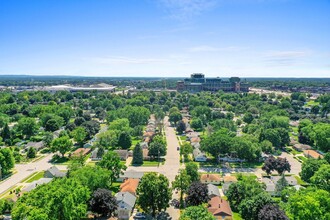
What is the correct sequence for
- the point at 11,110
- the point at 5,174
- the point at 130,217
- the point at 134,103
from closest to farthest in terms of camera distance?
1. the point at 130,217
2. the point at 5,174
3. the point at 11,110
4. the point at 134,103

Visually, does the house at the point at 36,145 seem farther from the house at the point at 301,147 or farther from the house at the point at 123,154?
the house at the point at 301,147

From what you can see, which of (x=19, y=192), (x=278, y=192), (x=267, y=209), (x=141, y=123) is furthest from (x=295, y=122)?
(x=19, y=192)

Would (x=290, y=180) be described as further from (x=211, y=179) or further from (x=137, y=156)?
(x=137, y=156)

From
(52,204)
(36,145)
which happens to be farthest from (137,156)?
(52,204)

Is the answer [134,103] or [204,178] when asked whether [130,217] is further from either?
[134,103]

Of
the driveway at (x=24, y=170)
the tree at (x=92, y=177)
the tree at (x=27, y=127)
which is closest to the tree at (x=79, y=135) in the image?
the driveway at (x=24, y=170)

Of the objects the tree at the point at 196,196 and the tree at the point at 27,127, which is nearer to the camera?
the tree at the point at 196,196

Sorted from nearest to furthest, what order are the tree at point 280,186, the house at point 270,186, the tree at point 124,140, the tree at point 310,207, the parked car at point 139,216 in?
the tree at point 310,207 → the parked car at point 139,216 → the tree at point 280,186 → the house at point 270,186 → the tree at point 124,140
